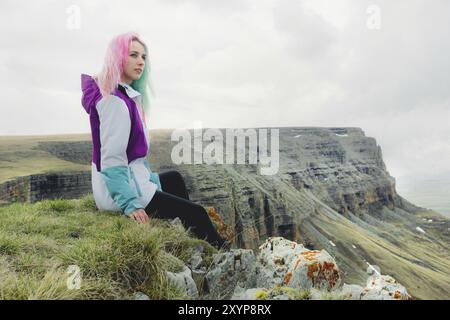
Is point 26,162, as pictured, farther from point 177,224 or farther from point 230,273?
point 230,273

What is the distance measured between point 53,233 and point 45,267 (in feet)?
4.34

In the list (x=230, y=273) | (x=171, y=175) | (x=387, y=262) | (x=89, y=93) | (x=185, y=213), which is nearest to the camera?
(x=230, y=273)

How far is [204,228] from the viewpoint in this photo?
5461 mm

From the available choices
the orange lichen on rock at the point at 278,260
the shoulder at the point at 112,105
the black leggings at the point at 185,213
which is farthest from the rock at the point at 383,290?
the shoulder at the point at 112,105

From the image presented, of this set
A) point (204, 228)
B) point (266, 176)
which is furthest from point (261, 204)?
point (204, 228)

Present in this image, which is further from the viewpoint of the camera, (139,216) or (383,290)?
(139,216)

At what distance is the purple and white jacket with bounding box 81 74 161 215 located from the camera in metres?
4.73

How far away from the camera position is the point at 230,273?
4.59m

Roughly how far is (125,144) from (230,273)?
223 cm

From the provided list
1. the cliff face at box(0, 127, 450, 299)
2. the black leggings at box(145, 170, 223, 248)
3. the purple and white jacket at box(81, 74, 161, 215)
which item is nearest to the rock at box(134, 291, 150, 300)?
the purple and white jacket at box(81, 74, 161, 215)

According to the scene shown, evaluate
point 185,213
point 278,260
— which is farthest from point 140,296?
point 278,260

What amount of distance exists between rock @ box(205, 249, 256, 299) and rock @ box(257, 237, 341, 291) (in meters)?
0.24

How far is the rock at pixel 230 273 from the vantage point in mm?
4453

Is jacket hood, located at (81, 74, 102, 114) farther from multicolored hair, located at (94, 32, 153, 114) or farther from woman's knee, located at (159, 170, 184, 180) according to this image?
woman's knee, located at (159, 170, 184, 180)
